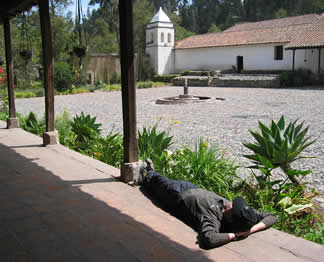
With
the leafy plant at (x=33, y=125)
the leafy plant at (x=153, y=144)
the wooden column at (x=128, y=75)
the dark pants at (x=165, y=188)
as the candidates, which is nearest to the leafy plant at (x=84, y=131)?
the leafy plant at (x=153, y=144)

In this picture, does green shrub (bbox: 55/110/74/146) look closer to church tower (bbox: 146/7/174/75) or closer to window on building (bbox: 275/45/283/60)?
window on building (bbox: 275/45/283/60)

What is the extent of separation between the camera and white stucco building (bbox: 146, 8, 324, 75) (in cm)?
2639

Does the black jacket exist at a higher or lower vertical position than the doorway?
lower

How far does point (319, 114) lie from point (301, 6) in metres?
41.4

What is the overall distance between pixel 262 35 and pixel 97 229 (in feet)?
101

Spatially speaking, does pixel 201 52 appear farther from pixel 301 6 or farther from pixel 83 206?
pixel 83 206

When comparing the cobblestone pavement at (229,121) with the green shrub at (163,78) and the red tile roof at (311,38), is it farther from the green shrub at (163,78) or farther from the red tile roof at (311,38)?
the green shrub at (163,78)

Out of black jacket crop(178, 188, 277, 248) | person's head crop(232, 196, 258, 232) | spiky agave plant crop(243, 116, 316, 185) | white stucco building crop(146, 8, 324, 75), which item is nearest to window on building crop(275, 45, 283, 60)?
white stucco building crop(146, 8, 324, 75)

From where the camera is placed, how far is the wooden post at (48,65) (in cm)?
582

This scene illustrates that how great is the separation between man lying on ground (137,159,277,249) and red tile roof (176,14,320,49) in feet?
89.6

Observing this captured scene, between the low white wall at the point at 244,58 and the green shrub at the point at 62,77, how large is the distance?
15062mm

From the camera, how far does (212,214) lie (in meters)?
2.99

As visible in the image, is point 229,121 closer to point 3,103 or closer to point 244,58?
point 3,103

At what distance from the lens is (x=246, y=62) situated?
31.2 metres
